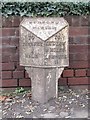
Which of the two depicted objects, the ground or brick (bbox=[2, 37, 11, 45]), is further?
brick (bbox=[2, 37, 11, 45])

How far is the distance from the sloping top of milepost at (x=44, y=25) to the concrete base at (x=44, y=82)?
1.26 ft

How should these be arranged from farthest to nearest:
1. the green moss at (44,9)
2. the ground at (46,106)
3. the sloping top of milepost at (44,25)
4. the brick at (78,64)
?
1. the brick at (78,64)
2. the green moss at (44,9)
3. the sloping top of milepost at (44,25)
4. the ground at (46,106)

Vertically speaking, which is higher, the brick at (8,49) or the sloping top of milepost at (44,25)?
the sloping top of milepost at (44,25)

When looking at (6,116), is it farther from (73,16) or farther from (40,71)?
(73,16)

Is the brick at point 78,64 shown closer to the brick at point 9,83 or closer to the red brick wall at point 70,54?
the red brick wall at point 70,54

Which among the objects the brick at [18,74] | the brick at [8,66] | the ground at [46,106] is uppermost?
the brick at [8,66]

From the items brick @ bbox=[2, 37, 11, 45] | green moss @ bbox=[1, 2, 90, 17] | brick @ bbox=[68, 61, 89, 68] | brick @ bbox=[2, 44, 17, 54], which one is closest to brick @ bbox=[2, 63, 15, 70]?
brick @ bbox=[2, 44, 17, 54]

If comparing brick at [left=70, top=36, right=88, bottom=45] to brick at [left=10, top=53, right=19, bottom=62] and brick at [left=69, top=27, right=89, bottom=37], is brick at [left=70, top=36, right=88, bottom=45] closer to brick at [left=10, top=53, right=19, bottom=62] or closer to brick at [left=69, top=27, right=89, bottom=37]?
brick at [left=69, top=27, right=89, bottom=37]

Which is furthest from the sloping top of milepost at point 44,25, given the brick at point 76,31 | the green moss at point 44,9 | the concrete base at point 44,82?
the brick at point 76,31

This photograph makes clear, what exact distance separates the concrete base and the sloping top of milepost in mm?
385

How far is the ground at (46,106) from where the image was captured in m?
4.04

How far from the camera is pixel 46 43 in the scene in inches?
166

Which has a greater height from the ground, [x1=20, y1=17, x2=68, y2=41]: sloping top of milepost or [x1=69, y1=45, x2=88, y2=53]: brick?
[x1=20, y1=17, x2=68, y2=41]: sloping top of milepost

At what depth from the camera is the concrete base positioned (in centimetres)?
428
